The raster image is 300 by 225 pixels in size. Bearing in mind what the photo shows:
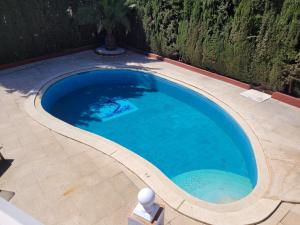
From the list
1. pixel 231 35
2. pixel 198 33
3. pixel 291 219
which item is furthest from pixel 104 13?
pixel 291 219

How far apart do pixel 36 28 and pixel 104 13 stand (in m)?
4.38

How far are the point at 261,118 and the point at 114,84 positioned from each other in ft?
28.7

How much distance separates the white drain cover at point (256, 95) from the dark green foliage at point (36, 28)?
12.1 meters

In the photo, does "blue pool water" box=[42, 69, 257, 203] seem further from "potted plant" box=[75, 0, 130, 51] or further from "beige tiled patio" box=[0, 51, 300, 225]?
"potted plant" box=[75, 0, 130, 51]

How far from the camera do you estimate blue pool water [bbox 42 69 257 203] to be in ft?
30.1

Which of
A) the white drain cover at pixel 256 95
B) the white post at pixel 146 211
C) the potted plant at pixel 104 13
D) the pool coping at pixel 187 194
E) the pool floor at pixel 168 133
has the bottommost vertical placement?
the pool floor at pixel 168 133

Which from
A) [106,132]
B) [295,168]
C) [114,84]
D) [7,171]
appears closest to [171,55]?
[114,84]

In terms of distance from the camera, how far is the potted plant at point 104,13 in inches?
669

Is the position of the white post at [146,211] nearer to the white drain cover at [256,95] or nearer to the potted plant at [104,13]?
the white drain cover at [256,95]

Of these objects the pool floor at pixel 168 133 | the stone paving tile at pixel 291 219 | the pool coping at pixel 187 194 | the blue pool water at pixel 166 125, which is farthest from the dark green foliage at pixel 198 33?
the stone paving tile at pixel 291 219

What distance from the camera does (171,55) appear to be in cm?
1727

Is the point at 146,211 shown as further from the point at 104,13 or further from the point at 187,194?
the point at 104,13

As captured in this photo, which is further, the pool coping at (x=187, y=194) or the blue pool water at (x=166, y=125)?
the blue pool water at (x=166, y=125)

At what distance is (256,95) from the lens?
42.3ft
